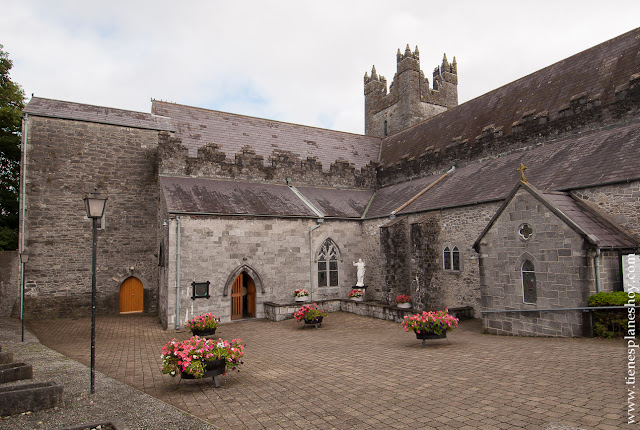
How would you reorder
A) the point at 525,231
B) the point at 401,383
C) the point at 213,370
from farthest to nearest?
the point at 525,231
the point at 213,370
the point at 401,383

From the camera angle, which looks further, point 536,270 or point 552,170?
point 552,170

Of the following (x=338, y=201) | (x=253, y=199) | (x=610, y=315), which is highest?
(x=338, y=201)

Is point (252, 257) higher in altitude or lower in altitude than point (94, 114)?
lower

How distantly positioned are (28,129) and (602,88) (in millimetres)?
25354

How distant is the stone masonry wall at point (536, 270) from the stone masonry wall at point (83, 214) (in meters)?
16.7

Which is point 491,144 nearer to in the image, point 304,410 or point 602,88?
point 602,88

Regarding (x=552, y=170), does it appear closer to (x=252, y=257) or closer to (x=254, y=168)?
(x=252, y=257)

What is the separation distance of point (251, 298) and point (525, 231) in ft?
41.4

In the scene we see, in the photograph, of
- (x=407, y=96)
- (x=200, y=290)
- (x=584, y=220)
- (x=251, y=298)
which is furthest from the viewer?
(x=407, y=96)

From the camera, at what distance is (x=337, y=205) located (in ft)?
75.0

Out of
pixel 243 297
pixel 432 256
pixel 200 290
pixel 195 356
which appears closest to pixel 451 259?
pixel 432 256

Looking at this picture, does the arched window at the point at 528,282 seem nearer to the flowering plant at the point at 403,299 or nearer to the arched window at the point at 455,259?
the arched window at the point at 455,259

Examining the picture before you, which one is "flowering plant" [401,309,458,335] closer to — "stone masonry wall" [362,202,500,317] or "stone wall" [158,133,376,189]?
"stone masonry wall" [362,202,500,317]

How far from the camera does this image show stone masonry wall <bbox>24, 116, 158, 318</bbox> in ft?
62.9
